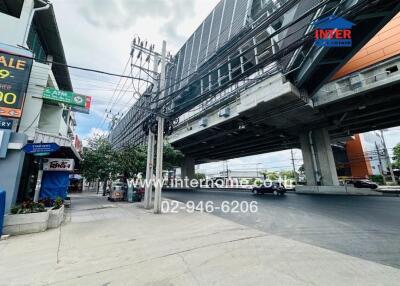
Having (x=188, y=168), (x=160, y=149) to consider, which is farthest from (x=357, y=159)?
(x=160, y=149)

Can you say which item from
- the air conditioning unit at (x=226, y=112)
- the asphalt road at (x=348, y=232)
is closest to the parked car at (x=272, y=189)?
the air conditioning unit at (x=226, y=112)

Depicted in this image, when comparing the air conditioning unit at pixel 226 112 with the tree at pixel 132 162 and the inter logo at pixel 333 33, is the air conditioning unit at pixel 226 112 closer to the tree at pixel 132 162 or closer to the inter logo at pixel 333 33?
the tree at pixel 132 162

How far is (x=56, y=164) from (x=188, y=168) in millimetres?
31115

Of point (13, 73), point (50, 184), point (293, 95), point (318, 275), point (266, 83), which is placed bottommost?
point (318, 275)

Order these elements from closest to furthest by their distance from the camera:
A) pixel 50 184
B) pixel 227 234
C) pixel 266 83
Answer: pixel 227 234
pixel 50 184
pixel 266 83

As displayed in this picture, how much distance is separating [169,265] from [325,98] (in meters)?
18.4

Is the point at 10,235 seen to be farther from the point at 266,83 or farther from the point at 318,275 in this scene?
the point at 266,83

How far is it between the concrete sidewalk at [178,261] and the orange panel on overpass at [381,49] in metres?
17.3

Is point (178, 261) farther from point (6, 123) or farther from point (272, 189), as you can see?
point (272, 189)

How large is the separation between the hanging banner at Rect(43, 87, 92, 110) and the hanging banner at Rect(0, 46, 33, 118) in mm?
1002

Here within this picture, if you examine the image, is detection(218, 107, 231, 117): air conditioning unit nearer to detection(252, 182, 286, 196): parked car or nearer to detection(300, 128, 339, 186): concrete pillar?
detection(252, 182, 286, 196): parked car

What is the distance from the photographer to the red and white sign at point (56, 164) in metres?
12.0

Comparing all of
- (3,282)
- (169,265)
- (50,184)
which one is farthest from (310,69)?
(50,184)

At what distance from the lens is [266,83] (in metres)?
16.2
